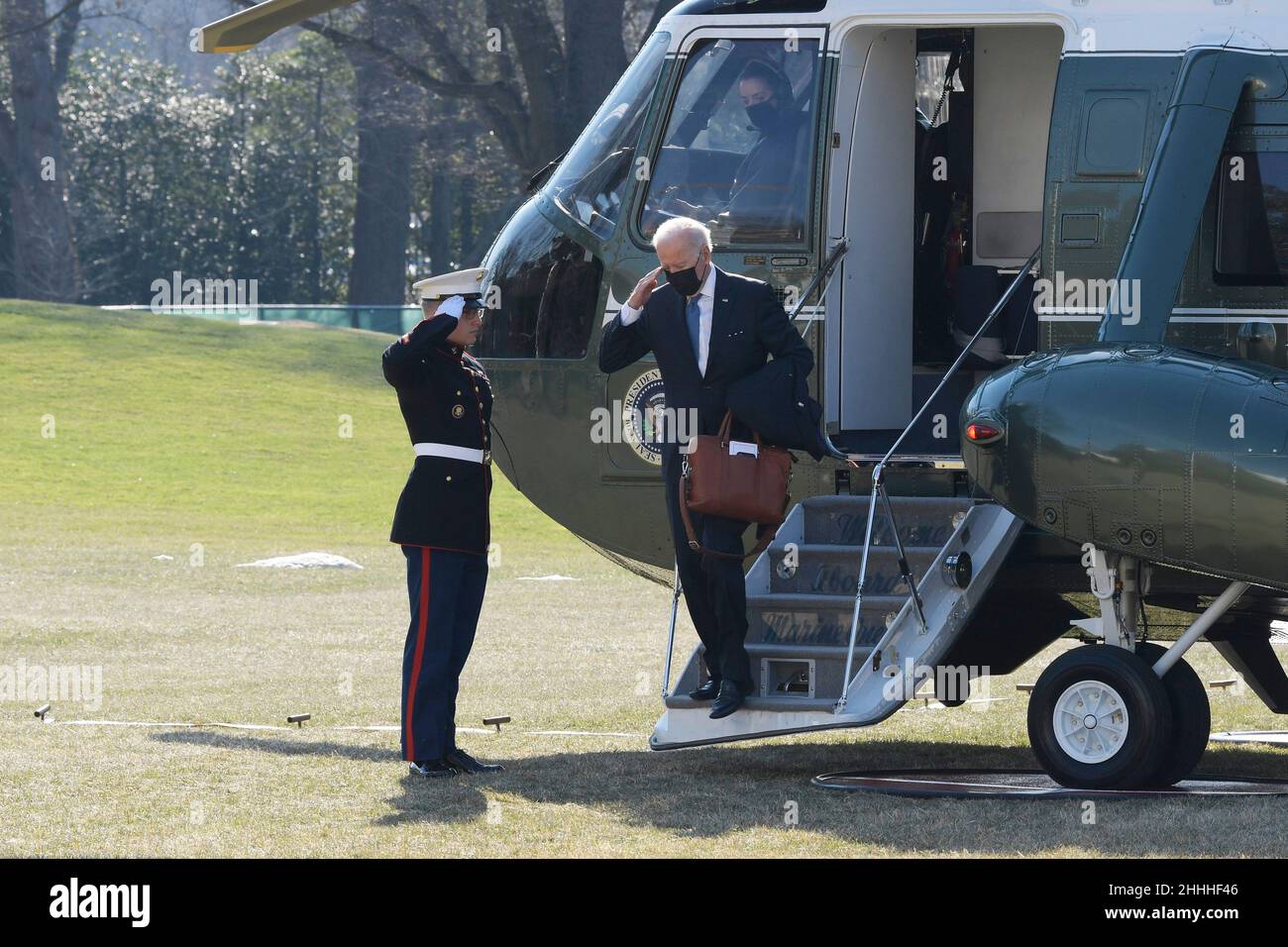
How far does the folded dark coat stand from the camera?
7.52 m

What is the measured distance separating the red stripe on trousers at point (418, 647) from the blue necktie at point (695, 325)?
4.49 feet

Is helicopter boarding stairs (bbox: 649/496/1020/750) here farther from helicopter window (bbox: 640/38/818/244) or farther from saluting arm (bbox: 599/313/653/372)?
helicopter window (bbox: 640/38/818/244)

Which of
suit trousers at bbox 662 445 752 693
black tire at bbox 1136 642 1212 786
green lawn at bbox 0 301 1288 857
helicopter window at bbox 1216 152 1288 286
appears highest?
helicopter window at bbox 1216 152 1288 286

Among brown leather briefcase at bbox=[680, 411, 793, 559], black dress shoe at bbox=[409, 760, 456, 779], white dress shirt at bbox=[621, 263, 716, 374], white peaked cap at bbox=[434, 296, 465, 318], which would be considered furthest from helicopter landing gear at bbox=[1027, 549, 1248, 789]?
white peaked cap at bbox=[434, 296, 465, 318]

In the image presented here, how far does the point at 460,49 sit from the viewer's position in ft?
106

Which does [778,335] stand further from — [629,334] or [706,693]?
[706,693]

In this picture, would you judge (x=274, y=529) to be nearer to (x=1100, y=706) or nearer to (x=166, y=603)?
(x=166, y=603)

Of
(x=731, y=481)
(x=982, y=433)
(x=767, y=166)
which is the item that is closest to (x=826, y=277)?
(x=767, y=166)

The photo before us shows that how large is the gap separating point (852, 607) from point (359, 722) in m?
3.02

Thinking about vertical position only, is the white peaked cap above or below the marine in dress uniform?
above

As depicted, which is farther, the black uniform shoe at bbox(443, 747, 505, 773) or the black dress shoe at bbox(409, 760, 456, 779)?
the black uniform shoe at bbox(443, 747, 505, 773)

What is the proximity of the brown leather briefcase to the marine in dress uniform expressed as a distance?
103 centimetres

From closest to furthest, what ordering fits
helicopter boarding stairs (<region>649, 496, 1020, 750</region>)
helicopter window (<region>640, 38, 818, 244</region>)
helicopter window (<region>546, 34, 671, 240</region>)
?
helicopter boarding stairs (<region>649, 496, 1020, 750</region>)
helicopter window (<region>640, 38, 818, 244</region>)
helicopter window (<region>546, 34, 671, 240</region>)

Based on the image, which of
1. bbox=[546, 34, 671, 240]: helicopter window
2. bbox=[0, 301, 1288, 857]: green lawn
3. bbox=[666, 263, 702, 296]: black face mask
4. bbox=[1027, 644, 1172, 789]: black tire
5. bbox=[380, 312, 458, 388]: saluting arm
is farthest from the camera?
bbox=[546, 34, 671, 240]: helicopter window
